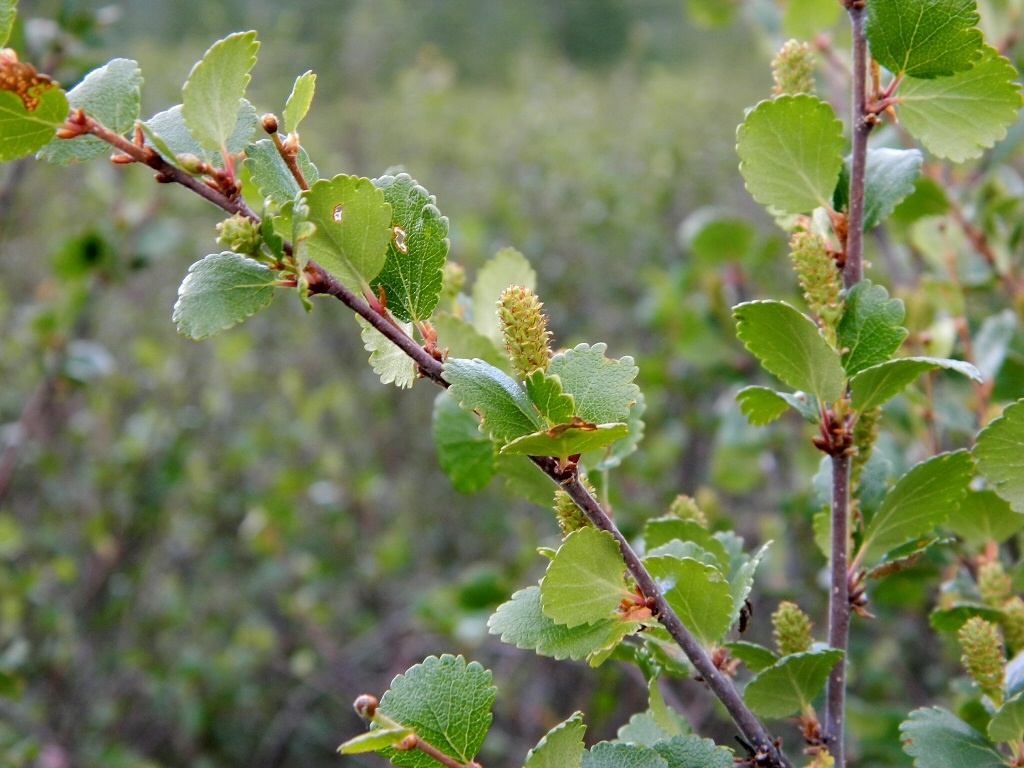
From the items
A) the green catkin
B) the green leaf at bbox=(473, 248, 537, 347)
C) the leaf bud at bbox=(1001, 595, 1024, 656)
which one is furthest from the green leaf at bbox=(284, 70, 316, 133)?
the leaf bud at bbox=(1001, 595, 1024, 656)

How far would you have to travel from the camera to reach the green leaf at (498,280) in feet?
2.59

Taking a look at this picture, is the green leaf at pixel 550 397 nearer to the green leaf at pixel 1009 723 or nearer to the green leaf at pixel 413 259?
the green leaf at pixel 413 259

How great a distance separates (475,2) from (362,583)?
24.6 ft

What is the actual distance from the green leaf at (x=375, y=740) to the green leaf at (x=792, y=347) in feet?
1.06

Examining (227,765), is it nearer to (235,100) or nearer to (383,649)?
(383,649)

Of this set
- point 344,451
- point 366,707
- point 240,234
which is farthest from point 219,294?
point 344,451

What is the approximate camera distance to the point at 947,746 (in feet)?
2.14

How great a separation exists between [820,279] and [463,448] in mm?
336

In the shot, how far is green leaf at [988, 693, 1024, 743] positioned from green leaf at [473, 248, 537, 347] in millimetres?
458

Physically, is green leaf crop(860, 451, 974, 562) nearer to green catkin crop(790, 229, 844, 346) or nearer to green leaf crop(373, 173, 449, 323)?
green catkin crop(790, 229, 844, 346)

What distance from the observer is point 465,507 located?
330 centimetres

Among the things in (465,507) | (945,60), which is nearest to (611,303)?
(465,507)

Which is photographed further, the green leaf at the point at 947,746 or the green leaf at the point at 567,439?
the green leaf at the point at 947,746

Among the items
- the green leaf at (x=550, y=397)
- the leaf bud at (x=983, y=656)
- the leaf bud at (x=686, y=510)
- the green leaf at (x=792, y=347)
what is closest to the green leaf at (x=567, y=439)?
the green leaf at (x=550, y=397)
